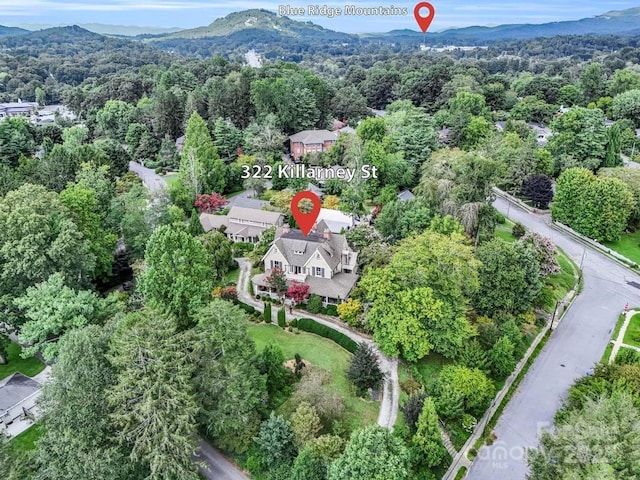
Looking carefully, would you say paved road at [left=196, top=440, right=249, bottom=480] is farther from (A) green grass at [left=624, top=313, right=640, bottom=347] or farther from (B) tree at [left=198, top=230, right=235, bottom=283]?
(A) green grass at [left=624, top=313, right=640, bottom=347]

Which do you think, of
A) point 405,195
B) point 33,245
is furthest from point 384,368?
point 405,195

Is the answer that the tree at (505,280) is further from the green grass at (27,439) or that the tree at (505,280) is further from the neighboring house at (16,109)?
the neighboring house at (16,109)

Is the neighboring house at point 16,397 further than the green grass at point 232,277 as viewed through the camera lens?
No

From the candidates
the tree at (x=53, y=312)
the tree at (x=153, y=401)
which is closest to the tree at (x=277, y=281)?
the tree at (x=53, y=312)


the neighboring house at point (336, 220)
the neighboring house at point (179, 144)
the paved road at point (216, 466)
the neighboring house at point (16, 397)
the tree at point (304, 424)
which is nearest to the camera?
the tree at point (304, 424)

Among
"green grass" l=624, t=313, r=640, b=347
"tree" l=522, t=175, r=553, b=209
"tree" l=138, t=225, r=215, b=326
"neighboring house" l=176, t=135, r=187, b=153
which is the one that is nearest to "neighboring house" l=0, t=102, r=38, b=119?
"neighboring house" l=176, t=135, r=187, b=153

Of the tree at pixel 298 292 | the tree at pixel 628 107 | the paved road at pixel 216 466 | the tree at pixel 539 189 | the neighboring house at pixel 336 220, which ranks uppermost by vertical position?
the tree at pixel 628 107

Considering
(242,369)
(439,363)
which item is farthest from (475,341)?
(242,369)
